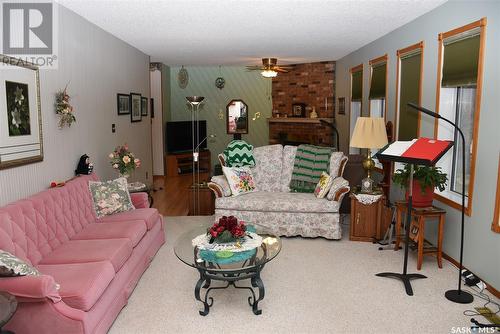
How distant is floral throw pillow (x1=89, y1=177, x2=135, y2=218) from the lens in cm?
422

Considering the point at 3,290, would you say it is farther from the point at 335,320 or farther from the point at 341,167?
the point at 341,167

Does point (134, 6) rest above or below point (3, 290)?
above

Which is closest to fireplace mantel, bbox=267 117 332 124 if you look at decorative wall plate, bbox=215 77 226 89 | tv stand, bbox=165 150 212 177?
decorative wall plate, bbox=215 77 226 89

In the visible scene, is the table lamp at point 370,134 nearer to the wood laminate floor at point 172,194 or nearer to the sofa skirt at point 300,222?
the sofa skirt at point 300,222

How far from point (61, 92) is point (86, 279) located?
7.66 feet

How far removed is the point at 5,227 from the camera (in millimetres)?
2787

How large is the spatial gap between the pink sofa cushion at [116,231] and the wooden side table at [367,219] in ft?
7.71

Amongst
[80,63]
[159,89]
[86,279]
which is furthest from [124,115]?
[86,279]

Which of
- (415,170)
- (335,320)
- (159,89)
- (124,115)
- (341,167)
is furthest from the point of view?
(159,89)

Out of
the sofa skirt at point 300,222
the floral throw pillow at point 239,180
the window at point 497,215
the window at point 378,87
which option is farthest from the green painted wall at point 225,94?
the window at point 497,215

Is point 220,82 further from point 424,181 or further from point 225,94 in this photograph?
point 424,181

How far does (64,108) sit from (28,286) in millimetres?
2355

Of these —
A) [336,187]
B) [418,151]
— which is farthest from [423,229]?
[336,187]

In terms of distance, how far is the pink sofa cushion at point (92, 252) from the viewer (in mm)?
3027
